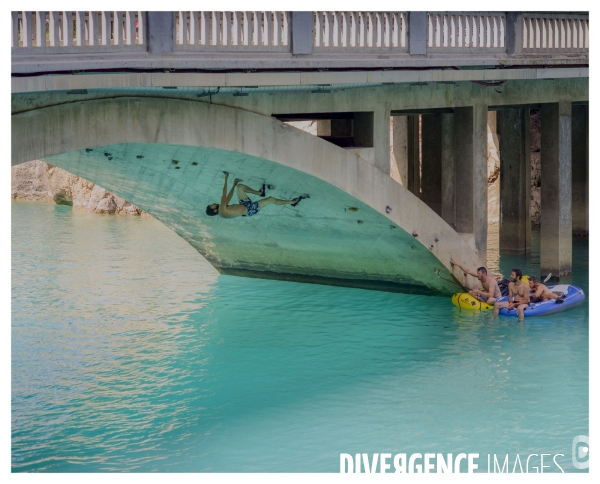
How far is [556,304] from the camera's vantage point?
17.5 meters

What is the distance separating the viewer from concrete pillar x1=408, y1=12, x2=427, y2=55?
50.0 ft

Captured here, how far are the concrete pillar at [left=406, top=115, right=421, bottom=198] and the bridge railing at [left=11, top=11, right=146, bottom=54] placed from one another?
10.9m

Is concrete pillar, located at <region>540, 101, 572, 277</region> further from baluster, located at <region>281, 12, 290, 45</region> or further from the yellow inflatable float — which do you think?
baluster, located at <region>281, 12, 290, 45</region>

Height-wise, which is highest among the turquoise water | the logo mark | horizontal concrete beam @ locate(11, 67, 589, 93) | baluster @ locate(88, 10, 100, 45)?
baluster @ locate(88, 10, 100, 45)

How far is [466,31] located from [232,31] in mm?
4872

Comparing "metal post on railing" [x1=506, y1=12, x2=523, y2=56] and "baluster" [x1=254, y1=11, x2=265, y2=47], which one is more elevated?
"metal post on railing" [x1=506, y1=12, x2=523, y2=56]

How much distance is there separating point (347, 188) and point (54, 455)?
6.95 metres

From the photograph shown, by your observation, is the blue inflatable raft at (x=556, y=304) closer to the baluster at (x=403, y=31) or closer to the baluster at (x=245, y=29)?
the baluster at (x=403, y=31)

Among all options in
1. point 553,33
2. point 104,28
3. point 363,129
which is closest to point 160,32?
point 104,28

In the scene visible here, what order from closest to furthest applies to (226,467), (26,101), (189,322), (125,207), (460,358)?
1. (226,467)
2. (26,101)
3. (460,358)
4. (189,322)
5. (125,207)

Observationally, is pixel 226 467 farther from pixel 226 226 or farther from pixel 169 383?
pixel 226 226

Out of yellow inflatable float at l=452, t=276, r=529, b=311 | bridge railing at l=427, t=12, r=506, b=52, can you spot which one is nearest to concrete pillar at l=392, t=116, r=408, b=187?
yellow inflatable float at l=452, t=276, r=529, b=311

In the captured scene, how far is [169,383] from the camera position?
13.6 metres
